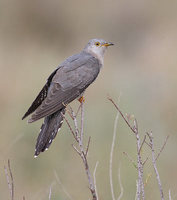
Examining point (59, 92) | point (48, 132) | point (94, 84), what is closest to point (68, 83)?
point (59, 92)

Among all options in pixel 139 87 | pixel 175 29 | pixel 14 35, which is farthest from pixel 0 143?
→ pixel 175 29

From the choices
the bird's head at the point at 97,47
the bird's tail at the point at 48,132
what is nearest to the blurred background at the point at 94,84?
the bird's tail at the point at 48,132

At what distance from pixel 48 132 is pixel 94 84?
13.5 feet

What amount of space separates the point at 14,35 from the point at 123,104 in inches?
188

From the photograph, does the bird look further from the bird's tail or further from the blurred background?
the blurred background

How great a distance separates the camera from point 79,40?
40.1ft

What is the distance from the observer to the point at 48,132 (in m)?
4.82

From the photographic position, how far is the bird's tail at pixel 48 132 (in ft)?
15.4

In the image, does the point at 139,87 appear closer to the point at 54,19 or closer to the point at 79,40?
the point at 79,40

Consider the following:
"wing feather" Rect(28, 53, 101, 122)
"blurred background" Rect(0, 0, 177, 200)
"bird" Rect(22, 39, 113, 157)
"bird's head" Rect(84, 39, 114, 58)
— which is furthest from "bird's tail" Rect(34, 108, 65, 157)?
"bird's head" Rect(84, 39, 114, 58)

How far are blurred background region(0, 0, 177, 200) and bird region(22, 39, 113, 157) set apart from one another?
1.64ft

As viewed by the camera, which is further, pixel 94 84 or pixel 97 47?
pixel 94 84

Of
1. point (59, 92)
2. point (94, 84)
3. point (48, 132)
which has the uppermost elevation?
point (94, 84)

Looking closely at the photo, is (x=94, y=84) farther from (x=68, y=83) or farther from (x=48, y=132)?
(x=48, y=132)
